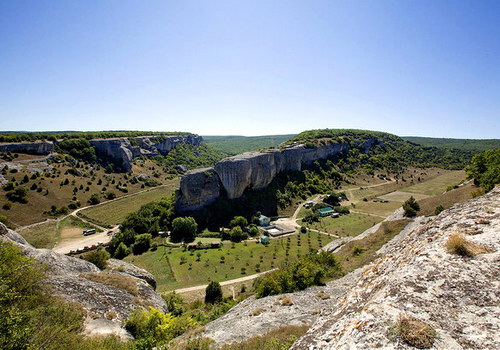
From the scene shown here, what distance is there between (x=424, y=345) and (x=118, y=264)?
1081 inches

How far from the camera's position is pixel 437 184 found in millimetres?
84062

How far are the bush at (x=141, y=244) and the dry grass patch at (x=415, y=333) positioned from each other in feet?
147

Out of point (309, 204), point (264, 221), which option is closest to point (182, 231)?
point (264, 221)

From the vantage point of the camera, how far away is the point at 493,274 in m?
4.78

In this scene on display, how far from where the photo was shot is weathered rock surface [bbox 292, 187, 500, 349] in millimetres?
3857

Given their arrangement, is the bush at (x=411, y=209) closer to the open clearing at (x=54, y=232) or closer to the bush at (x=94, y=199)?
the open clearing at (x=54, y=232)

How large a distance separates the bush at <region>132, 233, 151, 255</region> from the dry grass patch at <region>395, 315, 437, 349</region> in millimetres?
44734

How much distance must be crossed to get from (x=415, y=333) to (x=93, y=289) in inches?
721

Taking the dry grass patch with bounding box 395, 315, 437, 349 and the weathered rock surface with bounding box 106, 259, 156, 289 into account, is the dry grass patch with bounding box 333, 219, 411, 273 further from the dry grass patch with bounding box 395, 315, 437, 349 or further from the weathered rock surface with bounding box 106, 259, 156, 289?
the weathered rock surface with bounding box 106, 259, 156, 289

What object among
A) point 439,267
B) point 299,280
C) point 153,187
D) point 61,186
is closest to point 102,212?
point 61,186

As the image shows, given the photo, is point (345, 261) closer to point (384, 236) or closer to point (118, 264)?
point (384, 236)

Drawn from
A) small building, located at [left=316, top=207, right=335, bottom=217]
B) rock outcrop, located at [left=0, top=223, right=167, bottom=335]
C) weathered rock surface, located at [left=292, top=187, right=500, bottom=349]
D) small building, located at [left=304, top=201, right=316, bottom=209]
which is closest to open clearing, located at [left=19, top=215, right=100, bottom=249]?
rock outcrop, located at [left=0, top=223, right=167, bottom=335]

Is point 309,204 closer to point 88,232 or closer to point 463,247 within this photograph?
point 88,232

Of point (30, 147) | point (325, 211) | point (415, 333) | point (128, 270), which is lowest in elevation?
point (325, 211)
